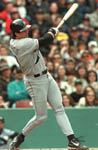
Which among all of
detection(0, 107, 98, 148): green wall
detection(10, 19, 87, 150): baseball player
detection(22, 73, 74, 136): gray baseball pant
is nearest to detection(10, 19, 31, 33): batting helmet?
detection(10, 19, 87, 150): baseball player

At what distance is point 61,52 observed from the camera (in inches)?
541

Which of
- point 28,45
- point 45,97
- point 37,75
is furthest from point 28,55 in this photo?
point 45,97

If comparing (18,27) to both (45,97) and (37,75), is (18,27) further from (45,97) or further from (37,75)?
(45,97)

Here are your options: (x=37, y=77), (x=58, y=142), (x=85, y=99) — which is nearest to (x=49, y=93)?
(x=37, y=77)

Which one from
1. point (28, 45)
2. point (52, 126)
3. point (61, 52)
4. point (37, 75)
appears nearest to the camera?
point (28, 45)

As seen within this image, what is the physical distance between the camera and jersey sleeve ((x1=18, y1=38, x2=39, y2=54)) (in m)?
7.79

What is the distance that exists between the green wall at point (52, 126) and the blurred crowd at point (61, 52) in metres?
0.53

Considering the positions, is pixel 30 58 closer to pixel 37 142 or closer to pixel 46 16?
pixel 37 142

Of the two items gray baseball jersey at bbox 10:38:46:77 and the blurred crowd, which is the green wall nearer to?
the blurred crowd

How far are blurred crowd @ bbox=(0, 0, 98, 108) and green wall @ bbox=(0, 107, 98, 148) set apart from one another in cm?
53

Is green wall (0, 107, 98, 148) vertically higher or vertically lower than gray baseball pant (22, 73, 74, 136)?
lower

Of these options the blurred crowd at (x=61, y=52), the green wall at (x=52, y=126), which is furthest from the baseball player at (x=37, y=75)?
the blurred crowd at (x=61, y=52)

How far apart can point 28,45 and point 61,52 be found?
5978mm

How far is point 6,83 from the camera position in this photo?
38.8ft
